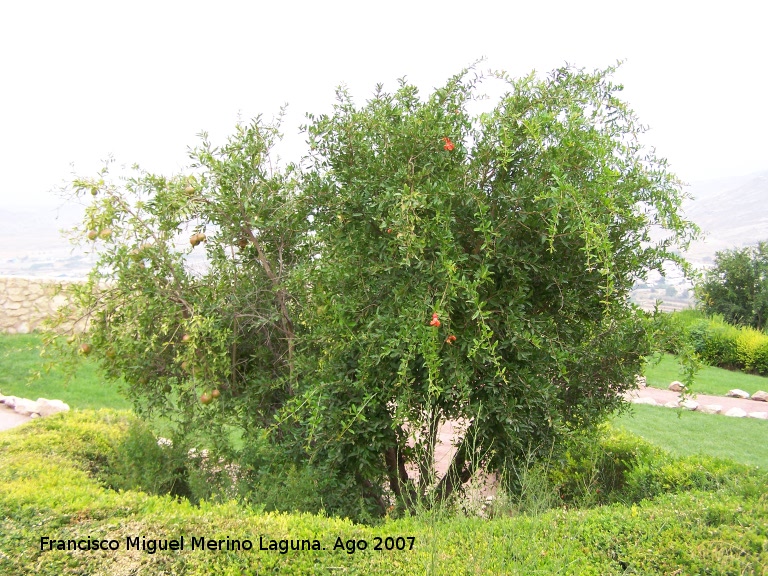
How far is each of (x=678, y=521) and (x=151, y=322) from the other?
11.1 feet

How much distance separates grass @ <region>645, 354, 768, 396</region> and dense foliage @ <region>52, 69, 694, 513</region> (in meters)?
7.41

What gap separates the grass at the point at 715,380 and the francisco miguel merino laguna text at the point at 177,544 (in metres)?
8.78

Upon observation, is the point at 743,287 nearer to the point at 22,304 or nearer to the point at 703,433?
the point at 703,433

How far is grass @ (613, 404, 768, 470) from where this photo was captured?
650 cm

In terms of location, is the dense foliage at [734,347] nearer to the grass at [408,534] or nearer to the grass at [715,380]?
the grass at [715,380]

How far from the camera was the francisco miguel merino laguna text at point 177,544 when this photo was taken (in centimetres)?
274

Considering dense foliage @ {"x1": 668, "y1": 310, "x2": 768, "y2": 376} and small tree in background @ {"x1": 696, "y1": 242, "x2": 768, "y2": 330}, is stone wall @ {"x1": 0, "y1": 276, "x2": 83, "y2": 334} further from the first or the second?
small tree in background @ {"x1": 696, "y1": 242, "x2": 768, "y2": 330}

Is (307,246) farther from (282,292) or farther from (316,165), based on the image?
(316,165)

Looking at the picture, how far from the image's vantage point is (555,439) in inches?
144

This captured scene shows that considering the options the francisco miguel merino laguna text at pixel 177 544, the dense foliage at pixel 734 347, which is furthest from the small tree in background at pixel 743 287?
the francisco miguel merino laguna text at pixel 177 544

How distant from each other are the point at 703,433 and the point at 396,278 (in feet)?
19.7

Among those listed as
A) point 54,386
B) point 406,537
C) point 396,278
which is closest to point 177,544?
point 406,537

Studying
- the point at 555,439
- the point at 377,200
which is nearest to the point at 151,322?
the point at 377,200

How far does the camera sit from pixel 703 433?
24.2 feet
